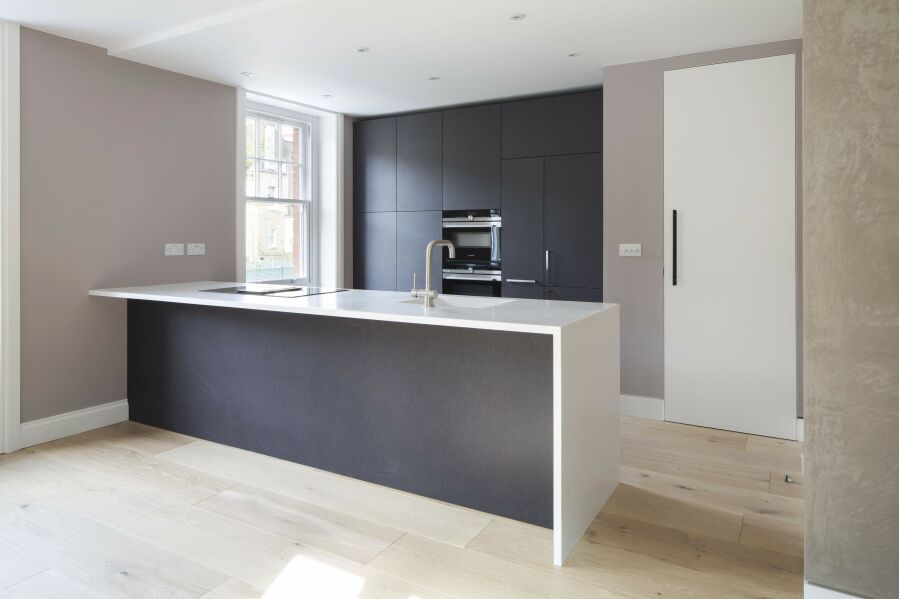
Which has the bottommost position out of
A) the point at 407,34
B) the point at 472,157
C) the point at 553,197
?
the point at 553,197

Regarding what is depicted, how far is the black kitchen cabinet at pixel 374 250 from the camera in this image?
222 inches

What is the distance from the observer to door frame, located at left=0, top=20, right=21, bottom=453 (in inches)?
131

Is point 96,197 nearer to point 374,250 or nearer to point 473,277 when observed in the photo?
point 374,250

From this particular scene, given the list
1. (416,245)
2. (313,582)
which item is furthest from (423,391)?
(416,245)

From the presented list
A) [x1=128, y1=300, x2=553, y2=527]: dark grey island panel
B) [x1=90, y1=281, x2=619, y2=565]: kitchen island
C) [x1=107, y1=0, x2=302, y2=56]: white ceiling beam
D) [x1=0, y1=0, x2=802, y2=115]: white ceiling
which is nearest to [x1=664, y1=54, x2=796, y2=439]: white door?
[x1=0, y1=0, x2=802, y2=115]: white ceiling

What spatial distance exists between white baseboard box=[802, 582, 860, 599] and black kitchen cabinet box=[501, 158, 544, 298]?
3.07 metres

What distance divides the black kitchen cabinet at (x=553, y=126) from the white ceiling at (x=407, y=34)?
18 cm

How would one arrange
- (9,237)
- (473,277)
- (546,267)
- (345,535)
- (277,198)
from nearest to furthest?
1. (345,535)
2. (9,237)
3. (546,267)
4. (473,277)
5. (277,198)

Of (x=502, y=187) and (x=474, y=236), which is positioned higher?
(x=502, y=187)

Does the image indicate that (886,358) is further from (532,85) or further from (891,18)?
(532,85)

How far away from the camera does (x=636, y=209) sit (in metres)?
4.12

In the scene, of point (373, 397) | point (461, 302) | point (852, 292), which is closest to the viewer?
point (852, 292)

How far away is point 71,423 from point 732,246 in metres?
4.16

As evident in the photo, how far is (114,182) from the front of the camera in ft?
12.8
